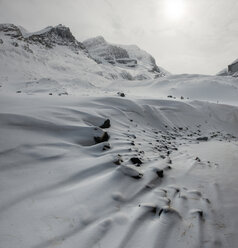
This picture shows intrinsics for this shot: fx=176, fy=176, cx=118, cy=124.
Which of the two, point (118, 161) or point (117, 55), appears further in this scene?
point (117, 55)

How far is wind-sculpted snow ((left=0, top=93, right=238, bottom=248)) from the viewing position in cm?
146

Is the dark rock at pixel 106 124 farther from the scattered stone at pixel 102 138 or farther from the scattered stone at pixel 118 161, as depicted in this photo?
the scattered stone at pixel 118 161

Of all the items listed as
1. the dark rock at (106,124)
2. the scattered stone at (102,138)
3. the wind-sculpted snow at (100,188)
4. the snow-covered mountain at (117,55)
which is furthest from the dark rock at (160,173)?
the snow-covered mountain at (117,55)

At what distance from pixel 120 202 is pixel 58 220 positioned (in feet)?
2.23

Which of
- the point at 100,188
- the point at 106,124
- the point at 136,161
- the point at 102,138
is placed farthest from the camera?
the point at 106,124

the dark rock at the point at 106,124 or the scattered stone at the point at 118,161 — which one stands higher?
the dark rock at the point at 106,124

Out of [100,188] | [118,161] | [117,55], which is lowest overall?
[100,188]

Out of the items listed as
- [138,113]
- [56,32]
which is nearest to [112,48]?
[56,32]

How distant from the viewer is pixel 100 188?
2068 mm

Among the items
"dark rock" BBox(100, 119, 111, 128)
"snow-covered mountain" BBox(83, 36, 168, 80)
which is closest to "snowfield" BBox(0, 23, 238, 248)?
"dark rock" BBox(100, 119, 111, 128)

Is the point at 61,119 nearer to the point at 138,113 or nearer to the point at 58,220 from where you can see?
the point at 58,220

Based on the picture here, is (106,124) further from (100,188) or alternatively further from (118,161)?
(100,188)

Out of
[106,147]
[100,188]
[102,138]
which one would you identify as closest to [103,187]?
[100,188]

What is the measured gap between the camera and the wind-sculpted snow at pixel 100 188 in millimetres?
1464
